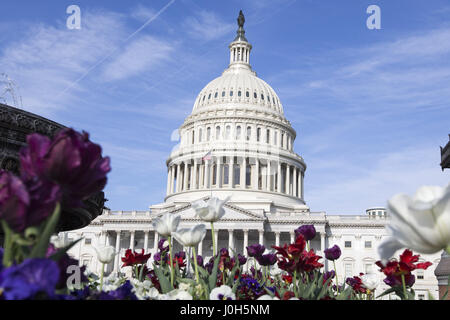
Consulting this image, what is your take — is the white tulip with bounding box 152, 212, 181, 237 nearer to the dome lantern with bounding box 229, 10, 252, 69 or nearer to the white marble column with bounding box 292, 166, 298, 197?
the white marble column with bounding box 292, 166, 298, 197

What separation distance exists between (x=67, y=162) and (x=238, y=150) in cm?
Answer: 9204

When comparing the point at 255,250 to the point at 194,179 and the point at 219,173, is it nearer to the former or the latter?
the point at 219,173

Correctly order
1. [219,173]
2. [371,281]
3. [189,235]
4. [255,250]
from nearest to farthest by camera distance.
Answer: [189,235] < [255,250] < [371,281] < [219,173]

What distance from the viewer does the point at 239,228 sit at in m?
75.8

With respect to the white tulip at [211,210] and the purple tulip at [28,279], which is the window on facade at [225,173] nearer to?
the white tulip at [211,210]

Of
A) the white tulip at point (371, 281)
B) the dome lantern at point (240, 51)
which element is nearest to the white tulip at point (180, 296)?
the white tulip at point (371, 281)

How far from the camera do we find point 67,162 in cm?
262

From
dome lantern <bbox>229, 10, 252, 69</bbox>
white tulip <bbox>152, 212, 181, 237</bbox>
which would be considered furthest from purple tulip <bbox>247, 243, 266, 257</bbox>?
dome lantern <bbox>229, 10, 252, 69</bbox>

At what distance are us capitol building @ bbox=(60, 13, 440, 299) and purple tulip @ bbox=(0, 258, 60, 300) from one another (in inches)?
2701

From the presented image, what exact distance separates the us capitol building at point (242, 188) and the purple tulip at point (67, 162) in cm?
6820

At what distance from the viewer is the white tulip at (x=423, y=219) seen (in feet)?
8.25

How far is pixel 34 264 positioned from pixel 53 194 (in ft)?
1.44

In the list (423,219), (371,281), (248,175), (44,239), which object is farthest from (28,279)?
(248,175)
